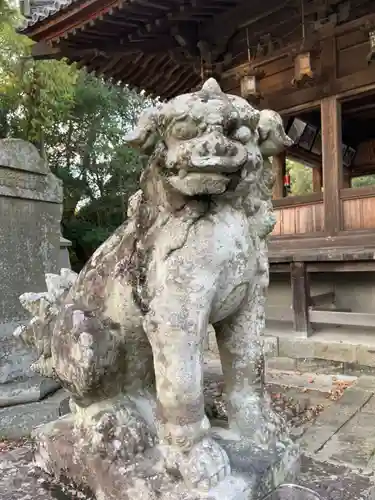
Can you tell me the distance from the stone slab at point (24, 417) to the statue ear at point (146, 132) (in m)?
2.06

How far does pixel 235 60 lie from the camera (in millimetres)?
6020

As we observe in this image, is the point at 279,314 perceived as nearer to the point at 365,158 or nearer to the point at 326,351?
the point at 326,351

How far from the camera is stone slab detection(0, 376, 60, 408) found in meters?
2.86

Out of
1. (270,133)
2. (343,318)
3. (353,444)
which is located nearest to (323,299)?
(343,318)

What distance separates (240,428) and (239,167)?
2.32ft

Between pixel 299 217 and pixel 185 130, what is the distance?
470cm

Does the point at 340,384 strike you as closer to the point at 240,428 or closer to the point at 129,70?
the point at 240,428

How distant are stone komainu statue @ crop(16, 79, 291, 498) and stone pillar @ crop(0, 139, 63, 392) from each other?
167 centimetres

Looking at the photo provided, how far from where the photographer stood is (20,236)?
117 inches

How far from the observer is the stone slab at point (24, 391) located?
2861mm

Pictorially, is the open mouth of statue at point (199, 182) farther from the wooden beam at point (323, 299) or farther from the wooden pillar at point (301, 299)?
the wooden beam at point (323, 299)

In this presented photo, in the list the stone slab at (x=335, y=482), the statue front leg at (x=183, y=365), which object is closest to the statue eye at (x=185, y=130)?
the statue front leg at (x=183, y=365)

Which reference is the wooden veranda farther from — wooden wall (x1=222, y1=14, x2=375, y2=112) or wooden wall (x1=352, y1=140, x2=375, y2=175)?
wooden wall (x1=352, y1=140, x2=375, y2=175)

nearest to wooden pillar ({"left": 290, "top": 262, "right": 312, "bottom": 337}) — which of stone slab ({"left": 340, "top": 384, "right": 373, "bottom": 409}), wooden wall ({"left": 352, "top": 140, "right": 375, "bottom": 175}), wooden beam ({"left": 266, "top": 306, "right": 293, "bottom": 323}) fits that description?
wooden beam ({"left": 266, "top": 306, "right": 293, "bottom": 323})
